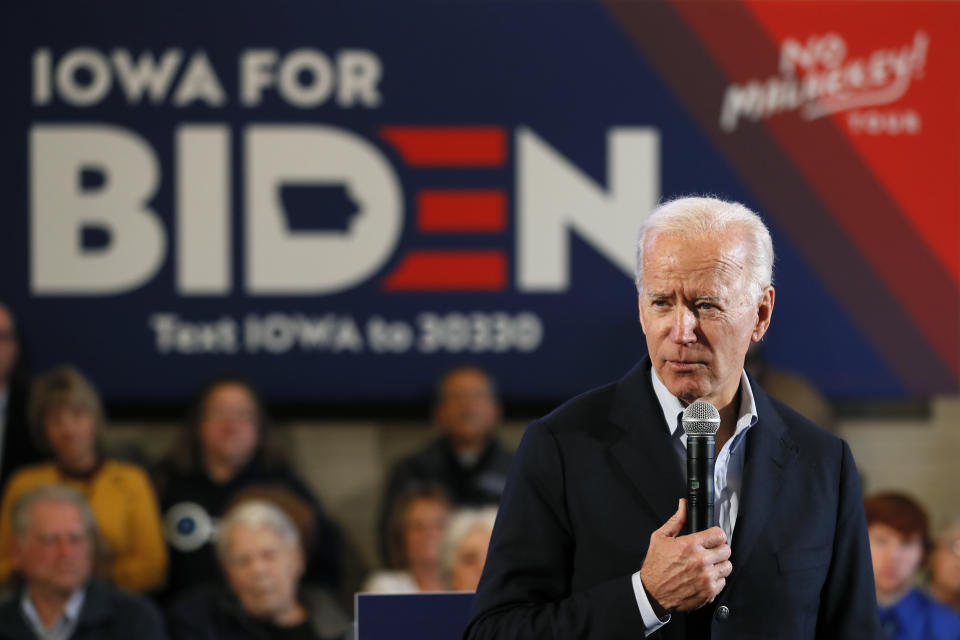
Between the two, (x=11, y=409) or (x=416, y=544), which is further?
(x=11, y=409)

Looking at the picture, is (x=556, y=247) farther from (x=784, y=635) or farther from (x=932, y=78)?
(x=784, y=635)

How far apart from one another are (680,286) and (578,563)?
0.35m

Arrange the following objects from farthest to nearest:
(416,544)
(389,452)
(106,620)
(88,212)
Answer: (389,452)
(88,212)
(416,544)
(106,620)

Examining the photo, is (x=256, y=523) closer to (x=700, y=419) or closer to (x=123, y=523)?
(x=123, y=523)

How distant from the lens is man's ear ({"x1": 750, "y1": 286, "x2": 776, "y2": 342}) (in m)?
1.74

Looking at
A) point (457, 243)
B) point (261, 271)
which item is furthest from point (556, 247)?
point (261, 271)

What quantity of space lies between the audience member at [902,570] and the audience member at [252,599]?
155 centimetres

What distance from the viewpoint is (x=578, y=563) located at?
1.66m

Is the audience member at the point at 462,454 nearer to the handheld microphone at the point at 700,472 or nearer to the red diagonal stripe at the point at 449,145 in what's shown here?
the red diagonal stripe at the point at 449,145

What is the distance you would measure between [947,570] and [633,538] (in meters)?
3.01

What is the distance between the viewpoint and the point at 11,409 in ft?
16.9

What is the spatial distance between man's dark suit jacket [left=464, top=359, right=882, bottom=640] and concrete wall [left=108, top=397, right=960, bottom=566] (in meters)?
3.74

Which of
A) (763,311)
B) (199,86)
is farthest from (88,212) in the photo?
(763,311)

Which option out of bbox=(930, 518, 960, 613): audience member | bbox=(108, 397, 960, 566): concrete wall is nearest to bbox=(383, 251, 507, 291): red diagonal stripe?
bbox=(108, 397, 960, 566): concrete wall
